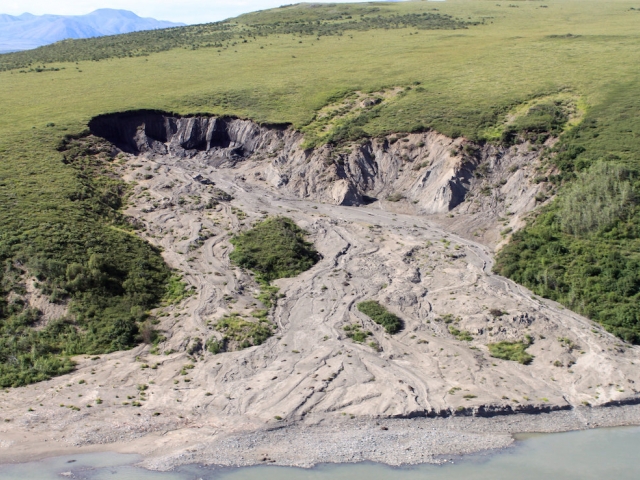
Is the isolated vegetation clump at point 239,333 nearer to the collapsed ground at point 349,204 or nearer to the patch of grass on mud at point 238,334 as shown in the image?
the patch of grass on mud at point 238,334

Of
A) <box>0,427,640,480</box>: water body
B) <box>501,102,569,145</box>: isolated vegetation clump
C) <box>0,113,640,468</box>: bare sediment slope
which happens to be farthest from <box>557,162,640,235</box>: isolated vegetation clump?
<box>0,427,640,480</box>: water body

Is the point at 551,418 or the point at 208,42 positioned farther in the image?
the point at 208,42

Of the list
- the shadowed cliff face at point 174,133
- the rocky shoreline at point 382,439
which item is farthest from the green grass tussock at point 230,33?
the rocky shoreline at point 382,439

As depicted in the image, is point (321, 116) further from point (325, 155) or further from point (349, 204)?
point (349, 204)

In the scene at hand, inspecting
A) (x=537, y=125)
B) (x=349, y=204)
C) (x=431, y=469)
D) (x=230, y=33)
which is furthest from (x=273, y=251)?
(x=230, y=33)

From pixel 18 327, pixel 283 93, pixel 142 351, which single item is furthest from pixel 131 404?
pixel 283 93

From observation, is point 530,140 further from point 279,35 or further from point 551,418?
point 279,35
